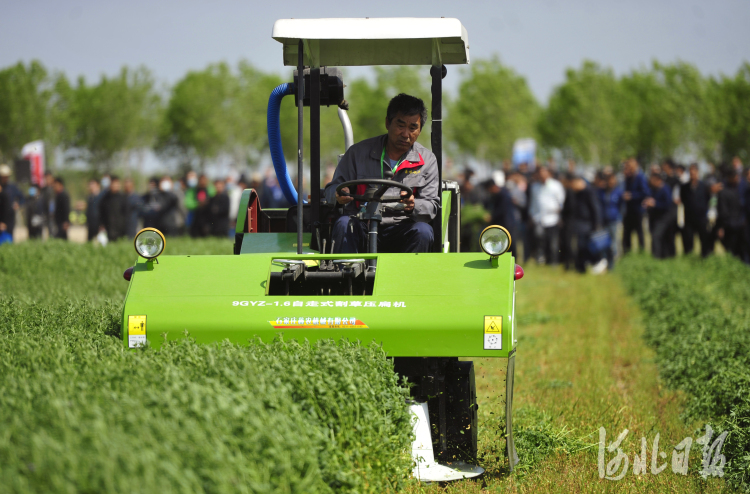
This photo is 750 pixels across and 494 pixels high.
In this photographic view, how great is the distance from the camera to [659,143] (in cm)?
4966

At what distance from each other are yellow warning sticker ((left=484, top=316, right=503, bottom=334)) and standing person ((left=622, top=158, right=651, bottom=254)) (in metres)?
15.6

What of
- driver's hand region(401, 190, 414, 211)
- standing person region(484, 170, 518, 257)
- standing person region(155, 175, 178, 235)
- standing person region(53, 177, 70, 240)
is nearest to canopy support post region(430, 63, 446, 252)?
driver's hand region(401, 190, 414, 211)

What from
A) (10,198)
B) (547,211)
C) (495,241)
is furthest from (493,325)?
(10,198)

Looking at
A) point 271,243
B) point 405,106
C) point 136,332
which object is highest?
point 405,106

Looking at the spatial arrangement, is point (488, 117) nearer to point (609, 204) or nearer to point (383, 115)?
point (383, 115)

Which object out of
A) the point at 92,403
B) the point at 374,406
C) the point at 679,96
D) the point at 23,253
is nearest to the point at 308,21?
the point at 374,406

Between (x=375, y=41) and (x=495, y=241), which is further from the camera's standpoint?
(x=375, y=41)

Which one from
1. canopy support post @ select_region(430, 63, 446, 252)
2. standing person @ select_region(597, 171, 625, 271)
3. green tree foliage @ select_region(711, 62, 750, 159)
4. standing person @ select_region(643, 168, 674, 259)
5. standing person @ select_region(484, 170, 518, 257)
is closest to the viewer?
canopy support post @ select_region(430, 63, 446, 252)

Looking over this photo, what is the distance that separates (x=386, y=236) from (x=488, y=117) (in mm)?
50819

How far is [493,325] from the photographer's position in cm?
514

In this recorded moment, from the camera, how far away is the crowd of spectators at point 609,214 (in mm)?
19078

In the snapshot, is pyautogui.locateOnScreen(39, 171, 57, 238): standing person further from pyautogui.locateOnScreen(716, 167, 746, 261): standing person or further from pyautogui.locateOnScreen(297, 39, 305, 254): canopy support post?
pyautogui.locateOnScreen(297, 39, 305, 254): canopy support post

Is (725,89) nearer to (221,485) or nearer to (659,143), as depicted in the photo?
(659,143)

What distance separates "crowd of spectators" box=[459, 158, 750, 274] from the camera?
19.1 meters
